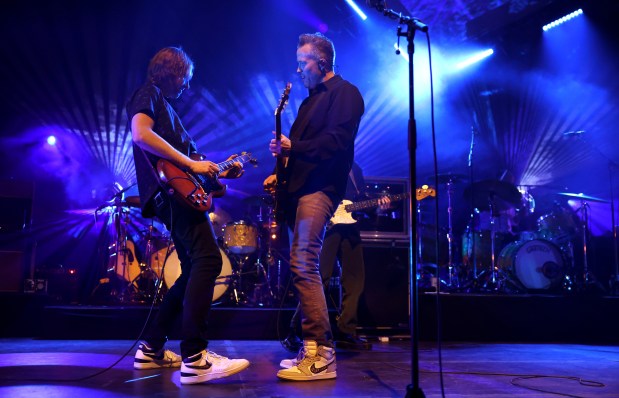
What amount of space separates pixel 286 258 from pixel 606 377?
18.2 ft

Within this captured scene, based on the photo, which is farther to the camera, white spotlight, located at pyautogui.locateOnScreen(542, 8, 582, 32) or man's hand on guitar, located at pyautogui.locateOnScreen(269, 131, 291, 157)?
white spotlight, located at pyautogui.locateOnScreen(542, 8, 582, 32)

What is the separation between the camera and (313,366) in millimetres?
3016

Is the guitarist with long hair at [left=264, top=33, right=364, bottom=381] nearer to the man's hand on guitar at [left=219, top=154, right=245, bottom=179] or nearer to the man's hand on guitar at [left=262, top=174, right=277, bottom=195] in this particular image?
the man's hand on guitar at [left=262, top=174, right=277, bottom=195]

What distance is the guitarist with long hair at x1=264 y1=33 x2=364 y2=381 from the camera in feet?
10.2

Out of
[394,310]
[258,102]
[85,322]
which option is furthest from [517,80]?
[85,322]

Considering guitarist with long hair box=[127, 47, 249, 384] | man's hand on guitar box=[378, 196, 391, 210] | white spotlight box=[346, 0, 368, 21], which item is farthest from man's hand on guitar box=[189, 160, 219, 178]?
white spotlight box=[346, 0, 368, 21]

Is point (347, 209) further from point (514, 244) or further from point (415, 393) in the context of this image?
point (514, 244)

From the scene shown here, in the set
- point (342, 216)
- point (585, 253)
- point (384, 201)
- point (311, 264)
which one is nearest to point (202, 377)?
point (311, 264)

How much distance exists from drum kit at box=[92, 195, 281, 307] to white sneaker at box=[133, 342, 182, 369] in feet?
11.5

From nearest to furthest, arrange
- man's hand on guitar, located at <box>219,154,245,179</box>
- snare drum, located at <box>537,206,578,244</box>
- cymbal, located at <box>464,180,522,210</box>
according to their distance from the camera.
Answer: man's hand on guitar, located at <box>219,154,245,179</box>
cymbal, located at <box>464,180,522,210</box>
snare drum, located at <box>537,206,578,244</box>

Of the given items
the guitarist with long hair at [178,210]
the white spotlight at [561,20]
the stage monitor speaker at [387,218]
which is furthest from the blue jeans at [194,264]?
the white spotlight at [561,20]

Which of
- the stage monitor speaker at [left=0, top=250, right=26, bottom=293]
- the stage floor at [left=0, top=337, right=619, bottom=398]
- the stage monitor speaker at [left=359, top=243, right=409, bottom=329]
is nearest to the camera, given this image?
the stage floor at [left=0, top=337, right=619, bottom=398]

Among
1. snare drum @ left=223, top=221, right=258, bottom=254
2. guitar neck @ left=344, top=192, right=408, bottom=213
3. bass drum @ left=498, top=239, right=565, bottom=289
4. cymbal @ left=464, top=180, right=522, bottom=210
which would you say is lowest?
bass drum @ left=498, top=239, right=565, bottom=289

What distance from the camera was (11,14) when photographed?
7508mm
